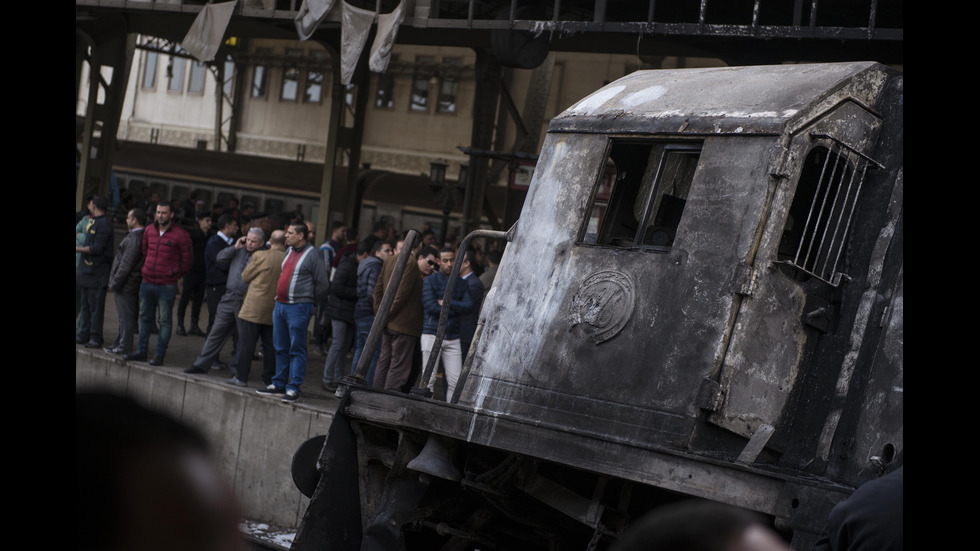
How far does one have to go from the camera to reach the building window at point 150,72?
36.8 m

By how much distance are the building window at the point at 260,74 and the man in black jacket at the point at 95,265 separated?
19648 millimetres

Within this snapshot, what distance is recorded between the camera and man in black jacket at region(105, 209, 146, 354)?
45.3 feet

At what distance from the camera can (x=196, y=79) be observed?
35.3 m

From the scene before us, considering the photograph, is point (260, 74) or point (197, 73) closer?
point (260, 74)

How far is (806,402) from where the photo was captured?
6.33 m

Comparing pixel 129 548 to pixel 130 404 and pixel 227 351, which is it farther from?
pixel 227 351

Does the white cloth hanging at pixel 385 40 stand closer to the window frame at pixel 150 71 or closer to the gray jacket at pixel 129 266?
the gray jacket at pixel 129 266

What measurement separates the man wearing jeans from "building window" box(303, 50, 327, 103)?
20.4m

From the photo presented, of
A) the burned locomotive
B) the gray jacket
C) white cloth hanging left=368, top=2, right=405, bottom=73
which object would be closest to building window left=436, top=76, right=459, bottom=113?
white cloth hanging left=368, top=2, right=405, bottom=73

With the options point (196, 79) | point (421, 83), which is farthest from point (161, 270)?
point (196, 79)

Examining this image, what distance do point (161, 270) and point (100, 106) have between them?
10628mm

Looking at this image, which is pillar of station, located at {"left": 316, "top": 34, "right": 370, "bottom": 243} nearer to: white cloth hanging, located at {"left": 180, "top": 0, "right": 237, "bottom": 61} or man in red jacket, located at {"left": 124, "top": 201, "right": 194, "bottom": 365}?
white cloth hanging, located at {"left": 180, "top": 0, "right": 237, "bottom": 61}

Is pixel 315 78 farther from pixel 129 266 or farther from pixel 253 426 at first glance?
pixel 253 426
